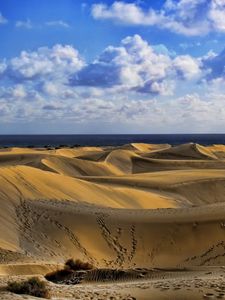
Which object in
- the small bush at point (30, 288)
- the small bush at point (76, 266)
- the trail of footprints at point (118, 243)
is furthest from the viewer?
the trail of footprints at point (118, 243)

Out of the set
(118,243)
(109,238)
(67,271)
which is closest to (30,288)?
(67,271)

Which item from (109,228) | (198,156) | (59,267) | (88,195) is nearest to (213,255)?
(109,228)

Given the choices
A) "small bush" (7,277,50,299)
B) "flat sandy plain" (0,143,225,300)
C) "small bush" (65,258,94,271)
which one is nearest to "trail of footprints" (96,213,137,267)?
"flat sandy plain" (0,143,225,300)

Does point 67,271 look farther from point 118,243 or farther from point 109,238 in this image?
point 109,238

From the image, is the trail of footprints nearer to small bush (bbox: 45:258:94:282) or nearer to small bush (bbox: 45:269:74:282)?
small bush (bbox: 45:258:94:282)

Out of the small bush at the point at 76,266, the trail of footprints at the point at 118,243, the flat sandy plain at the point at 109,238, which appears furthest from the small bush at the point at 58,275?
the trail of footprints at the point at 118,243

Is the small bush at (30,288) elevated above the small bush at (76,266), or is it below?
above

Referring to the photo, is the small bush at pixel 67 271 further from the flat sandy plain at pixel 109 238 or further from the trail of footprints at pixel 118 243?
the trail of footprints at pixel 118 243

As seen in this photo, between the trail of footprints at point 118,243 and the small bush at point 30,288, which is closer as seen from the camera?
the small bush at point 30,288
